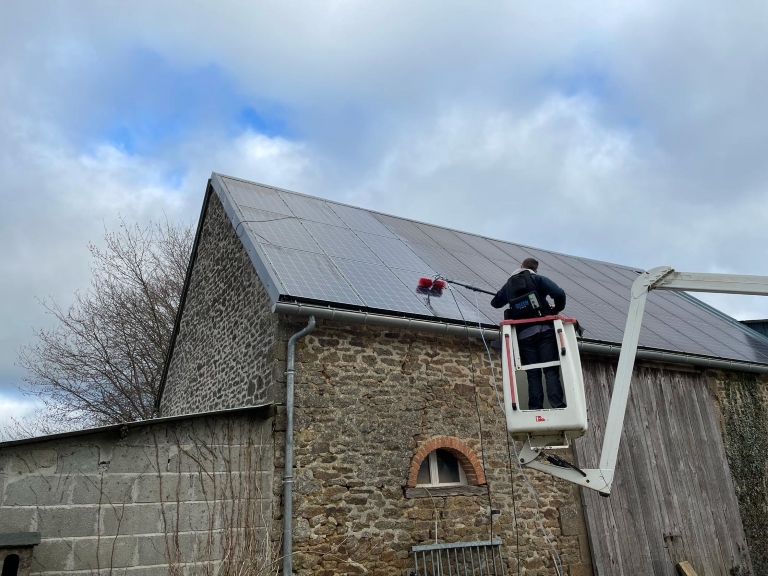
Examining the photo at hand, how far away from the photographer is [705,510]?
30.7ft

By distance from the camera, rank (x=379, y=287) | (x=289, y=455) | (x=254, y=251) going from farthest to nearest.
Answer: (x=379, y=287) → (x=254, y=251) → (x=289, y=455)

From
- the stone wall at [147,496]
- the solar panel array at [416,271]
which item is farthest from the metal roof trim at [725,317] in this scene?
the stone wall at [147,496]

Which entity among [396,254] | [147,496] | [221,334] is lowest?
[147,496]

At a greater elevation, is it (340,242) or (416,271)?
(340,242)

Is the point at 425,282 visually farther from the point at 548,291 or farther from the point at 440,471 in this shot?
the point at 548,291

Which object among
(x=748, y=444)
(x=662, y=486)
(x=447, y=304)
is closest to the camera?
(x=447, y=304)

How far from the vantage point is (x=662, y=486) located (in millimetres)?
9039

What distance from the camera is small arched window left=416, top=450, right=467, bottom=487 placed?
23.9 feet

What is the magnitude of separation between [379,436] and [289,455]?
114 cm

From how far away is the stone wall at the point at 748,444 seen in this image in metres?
9.84

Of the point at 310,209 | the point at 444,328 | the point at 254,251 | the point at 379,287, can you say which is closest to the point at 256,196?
the point at 310,209

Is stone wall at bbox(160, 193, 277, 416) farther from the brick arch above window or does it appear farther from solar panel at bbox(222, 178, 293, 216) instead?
the brick arch above window

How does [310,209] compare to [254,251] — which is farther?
[310,209]

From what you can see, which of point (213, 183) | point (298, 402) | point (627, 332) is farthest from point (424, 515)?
point (213, 183)
